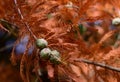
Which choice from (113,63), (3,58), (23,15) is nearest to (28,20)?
(23,15)

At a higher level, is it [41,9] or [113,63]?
A: [41,9]

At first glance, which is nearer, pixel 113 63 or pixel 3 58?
pixel 113 63

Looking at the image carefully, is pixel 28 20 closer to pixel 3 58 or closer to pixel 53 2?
pixel 53 2

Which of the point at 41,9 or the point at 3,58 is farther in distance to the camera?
the point at 3,58

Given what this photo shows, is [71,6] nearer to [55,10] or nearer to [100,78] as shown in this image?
[55,10]

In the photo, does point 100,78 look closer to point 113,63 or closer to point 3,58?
point 113,63

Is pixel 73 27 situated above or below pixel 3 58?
below

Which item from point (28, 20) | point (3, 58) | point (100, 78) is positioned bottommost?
point (100, 78)

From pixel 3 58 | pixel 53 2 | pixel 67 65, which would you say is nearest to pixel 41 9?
pixel 53 2
